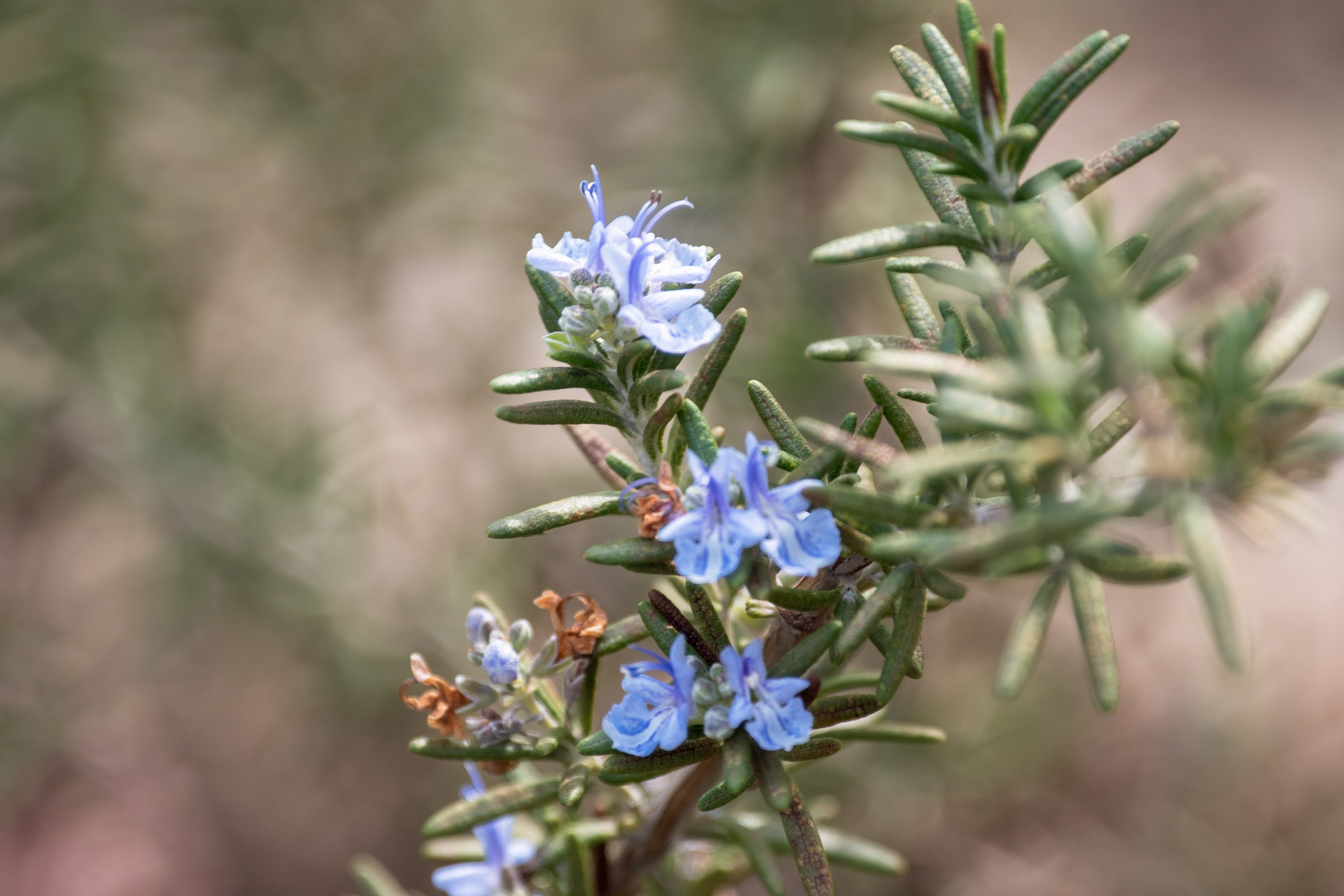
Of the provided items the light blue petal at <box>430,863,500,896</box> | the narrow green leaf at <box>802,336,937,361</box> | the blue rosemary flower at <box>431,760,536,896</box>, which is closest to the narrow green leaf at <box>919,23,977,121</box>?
the narrow green leaf at <box>802,336,937,361</box>

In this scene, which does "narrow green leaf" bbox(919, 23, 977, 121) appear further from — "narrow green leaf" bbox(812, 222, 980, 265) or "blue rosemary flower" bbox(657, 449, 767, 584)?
"blue rosemary flower" bbox(657, 449, 767, 584)

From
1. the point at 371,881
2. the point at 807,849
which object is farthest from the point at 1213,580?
the point at 371,881

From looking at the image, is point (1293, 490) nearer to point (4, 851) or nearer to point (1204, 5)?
point (4, 851)

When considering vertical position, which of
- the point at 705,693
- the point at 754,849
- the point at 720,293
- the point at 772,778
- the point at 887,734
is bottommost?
the point at 754,849

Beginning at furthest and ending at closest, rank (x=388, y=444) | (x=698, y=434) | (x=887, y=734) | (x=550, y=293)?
(x=388, y=444) → (x=887, y=734) → (x=550, y=293) → (x=698, y=434)

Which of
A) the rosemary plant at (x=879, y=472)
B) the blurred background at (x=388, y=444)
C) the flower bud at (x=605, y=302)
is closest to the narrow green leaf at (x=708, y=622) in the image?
the rosemary plant at (x=879, y=472)

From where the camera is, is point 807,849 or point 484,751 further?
point 484,751

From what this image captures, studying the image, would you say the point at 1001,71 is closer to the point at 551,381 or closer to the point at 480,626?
the point at 551,381

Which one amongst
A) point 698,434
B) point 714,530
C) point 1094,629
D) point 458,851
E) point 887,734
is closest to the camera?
point 1094,629
